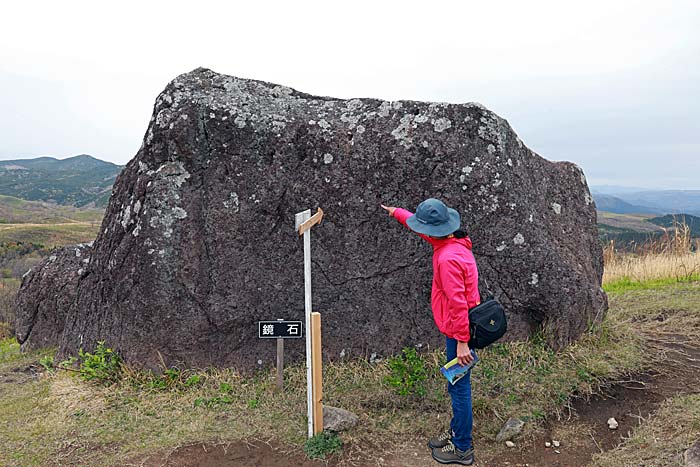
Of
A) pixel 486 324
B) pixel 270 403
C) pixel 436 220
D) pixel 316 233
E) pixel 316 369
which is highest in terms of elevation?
pixel 436 220

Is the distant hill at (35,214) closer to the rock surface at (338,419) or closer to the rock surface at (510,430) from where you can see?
the rock surface at (338,419)

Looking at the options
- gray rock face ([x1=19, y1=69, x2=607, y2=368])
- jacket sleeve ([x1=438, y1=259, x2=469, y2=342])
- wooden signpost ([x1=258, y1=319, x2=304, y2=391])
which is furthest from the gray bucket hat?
wooden signpost ([x1=258, y1=319, x2=304, y2=391])

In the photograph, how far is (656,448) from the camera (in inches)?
164

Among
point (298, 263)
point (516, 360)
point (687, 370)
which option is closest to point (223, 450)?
point (298, 263)

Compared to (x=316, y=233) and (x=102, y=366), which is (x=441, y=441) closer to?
(x=316, y=233)

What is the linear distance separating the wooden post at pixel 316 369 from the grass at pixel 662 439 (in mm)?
2199

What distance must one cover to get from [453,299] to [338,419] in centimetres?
161

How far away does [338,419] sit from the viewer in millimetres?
4703

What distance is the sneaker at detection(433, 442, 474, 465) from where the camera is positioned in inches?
169

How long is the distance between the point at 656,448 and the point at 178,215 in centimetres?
477

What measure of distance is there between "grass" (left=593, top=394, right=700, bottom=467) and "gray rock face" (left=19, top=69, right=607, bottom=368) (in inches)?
48.7

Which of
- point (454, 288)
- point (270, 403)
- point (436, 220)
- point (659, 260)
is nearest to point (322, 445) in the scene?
point (270, 403)

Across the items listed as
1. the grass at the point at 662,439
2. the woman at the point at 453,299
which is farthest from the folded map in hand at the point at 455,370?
the grass at the point at 662,439

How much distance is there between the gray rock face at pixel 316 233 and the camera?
221 inches
